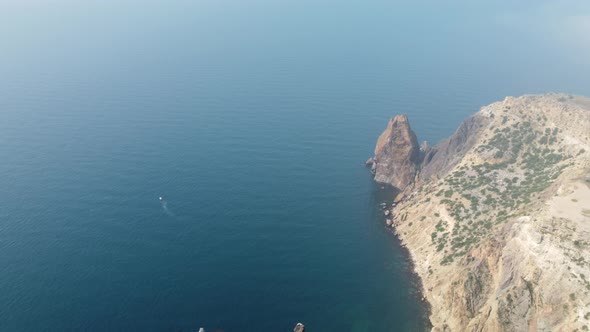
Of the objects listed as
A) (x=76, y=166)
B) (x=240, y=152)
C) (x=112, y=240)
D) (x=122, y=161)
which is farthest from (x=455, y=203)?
(x=76, y=166)

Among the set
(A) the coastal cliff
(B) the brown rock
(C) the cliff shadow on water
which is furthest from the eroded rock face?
(B) the brown rock

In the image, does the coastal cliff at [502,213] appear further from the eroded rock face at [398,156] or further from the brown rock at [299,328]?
the brown rock at [299,328]

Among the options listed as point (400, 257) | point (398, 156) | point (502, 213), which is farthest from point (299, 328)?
point (398, 156)

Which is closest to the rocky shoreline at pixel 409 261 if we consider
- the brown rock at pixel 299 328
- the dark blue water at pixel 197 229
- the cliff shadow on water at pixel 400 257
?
the cliff shadow on water at pixel 400 257

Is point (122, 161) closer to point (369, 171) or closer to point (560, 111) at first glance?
point (369, 171)

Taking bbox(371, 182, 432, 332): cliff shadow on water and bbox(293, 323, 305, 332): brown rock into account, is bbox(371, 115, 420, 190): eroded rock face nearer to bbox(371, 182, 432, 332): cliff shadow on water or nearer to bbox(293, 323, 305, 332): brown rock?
bbox(371, 182, 432, 332): cliff shadow on water

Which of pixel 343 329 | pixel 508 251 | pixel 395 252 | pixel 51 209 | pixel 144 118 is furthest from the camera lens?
pixel 144 118
